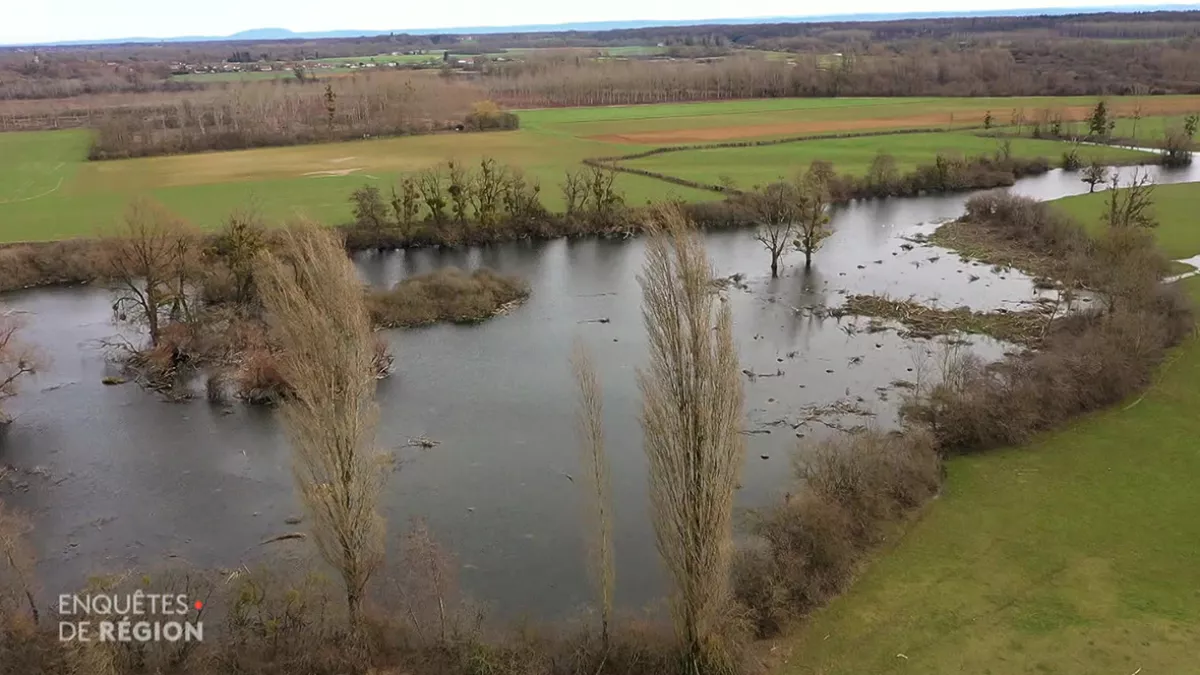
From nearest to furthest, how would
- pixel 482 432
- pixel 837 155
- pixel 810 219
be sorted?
1. pixel 482 432
2. pixel 810 219
3. pixel 837 155

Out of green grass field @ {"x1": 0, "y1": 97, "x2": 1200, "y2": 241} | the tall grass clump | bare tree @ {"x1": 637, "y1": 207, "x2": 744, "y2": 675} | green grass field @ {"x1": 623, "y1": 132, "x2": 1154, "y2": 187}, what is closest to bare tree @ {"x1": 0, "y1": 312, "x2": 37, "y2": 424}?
green grass field @ {"x1": 0, "y1": 97, "x2": 1200, "y2": 241}

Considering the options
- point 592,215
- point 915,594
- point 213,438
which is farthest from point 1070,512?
point 592,215

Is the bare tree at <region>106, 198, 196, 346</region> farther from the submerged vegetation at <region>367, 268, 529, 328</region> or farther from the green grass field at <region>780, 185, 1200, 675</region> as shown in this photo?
the green grass field at <region>780, 185, 1200, 675</region>

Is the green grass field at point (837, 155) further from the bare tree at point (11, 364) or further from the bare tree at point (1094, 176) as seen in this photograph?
the bare tree at point (11, 364)

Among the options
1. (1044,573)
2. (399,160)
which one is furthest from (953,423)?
(399,160)

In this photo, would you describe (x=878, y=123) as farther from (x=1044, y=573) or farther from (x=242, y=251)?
(x=1044, y=573)

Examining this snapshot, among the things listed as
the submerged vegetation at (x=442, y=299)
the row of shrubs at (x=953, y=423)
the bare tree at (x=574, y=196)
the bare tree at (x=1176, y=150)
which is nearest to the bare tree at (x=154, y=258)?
the submerged vegetation at (x=442, y=299)
